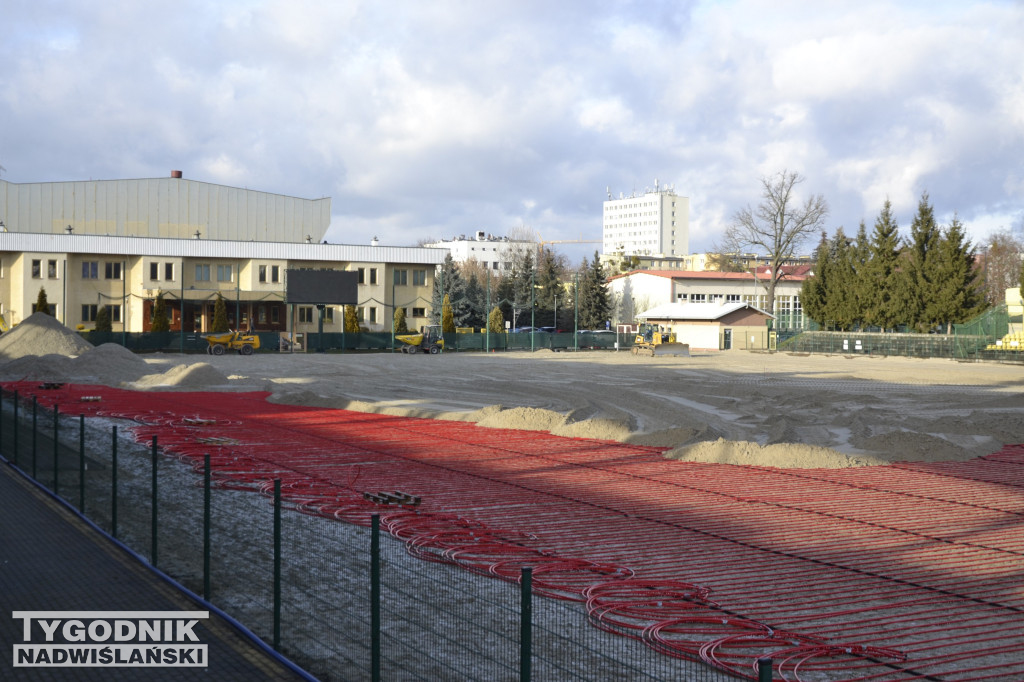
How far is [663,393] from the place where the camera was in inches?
1320

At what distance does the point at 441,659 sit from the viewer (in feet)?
22.7

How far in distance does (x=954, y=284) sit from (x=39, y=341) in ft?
194

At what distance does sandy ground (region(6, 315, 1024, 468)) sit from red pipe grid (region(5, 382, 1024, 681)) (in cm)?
104

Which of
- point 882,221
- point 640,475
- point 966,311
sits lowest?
point 640,475

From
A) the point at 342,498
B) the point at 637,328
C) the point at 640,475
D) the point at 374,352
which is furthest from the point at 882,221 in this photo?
the point at 342,498

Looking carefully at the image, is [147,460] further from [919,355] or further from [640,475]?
[919,355]

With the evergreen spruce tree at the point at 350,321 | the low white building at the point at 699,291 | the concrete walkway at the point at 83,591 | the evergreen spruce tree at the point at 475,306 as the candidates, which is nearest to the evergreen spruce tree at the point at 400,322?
the evergreen spruce tree at the point at 350,321

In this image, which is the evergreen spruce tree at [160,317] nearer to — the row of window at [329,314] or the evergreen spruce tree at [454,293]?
the row of window at [329,314]

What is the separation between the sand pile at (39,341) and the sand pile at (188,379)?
8.88 metres

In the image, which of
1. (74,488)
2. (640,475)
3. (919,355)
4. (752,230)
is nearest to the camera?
(74,488)

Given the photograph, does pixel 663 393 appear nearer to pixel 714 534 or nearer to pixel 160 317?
pixel 714 534

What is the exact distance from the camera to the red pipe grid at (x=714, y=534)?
26.0 ft

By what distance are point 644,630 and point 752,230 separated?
85089mm

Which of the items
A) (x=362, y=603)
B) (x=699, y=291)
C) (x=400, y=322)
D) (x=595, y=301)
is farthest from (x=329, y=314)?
(x=362, y=603)
